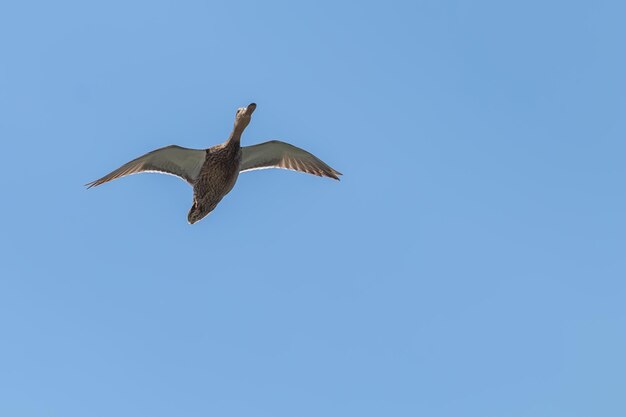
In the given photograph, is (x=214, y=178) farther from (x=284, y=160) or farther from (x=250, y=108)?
(x=284, y=160)

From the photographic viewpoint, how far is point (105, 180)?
31469 mm

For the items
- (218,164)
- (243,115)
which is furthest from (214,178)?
(243,115)

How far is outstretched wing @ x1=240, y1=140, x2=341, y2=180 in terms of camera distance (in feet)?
106

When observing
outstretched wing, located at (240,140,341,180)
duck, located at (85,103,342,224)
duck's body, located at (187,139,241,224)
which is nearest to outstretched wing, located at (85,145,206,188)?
duck, located at (85,103,342,224)

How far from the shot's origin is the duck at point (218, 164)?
98.2ft

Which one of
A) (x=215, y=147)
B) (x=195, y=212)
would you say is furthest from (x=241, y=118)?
(x=195, y=212)

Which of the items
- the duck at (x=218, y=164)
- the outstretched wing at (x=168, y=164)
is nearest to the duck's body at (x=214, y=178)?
the duck at (x=218, y=164)

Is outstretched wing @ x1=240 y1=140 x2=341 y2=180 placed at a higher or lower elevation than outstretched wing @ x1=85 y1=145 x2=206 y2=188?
higher

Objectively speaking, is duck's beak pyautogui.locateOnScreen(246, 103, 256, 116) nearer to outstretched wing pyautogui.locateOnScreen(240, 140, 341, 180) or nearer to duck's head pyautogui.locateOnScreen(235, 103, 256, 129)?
duck's head pyautogui.locateOnScreen(235, 103, 256, 129)

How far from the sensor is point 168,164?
A: 32031 mm

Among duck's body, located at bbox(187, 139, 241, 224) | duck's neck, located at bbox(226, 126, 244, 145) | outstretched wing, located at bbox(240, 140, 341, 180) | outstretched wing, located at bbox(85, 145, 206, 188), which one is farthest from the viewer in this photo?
outstretched wing, located at bbox(240, 140, 341, 180)

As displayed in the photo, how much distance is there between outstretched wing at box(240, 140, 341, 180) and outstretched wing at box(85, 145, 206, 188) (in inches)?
70.5

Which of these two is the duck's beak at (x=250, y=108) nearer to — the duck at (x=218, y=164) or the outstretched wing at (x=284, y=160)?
the duck at (x=218, y=164)

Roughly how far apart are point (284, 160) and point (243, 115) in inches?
151
